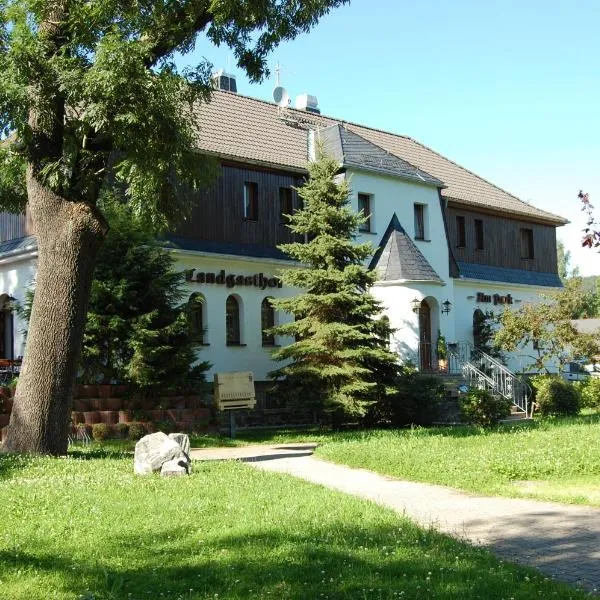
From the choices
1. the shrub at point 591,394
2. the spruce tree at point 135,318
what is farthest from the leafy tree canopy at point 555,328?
the spruce tree at point 135,318

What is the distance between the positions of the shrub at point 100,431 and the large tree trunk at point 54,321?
4.98 meters

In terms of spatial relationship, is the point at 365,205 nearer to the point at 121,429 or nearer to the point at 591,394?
the point at 591,394

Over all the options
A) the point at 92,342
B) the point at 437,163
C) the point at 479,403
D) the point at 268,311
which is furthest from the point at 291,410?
the point at 437,163

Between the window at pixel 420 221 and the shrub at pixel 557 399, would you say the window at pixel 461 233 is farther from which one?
the shrub at pixel 557 399

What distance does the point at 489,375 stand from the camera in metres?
29.8

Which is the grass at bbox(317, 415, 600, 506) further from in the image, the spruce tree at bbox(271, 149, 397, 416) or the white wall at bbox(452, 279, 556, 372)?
the white wall at bbox(452, 279, 556, 372)

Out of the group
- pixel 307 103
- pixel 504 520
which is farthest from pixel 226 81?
pixel 504 520

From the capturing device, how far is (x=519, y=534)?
8320 millimetres

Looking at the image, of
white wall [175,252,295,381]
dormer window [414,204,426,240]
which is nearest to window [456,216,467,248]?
dormer window [414,204,426,240]

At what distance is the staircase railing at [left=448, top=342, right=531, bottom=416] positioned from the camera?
92.5 ft

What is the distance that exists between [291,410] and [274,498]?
16.3m

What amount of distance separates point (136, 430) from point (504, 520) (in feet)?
41.3

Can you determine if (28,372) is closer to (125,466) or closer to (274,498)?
(125,466)

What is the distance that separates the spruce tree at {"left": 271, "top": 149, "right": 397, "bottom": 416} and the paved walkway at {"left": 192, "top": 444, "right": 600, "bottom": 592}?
827cm
